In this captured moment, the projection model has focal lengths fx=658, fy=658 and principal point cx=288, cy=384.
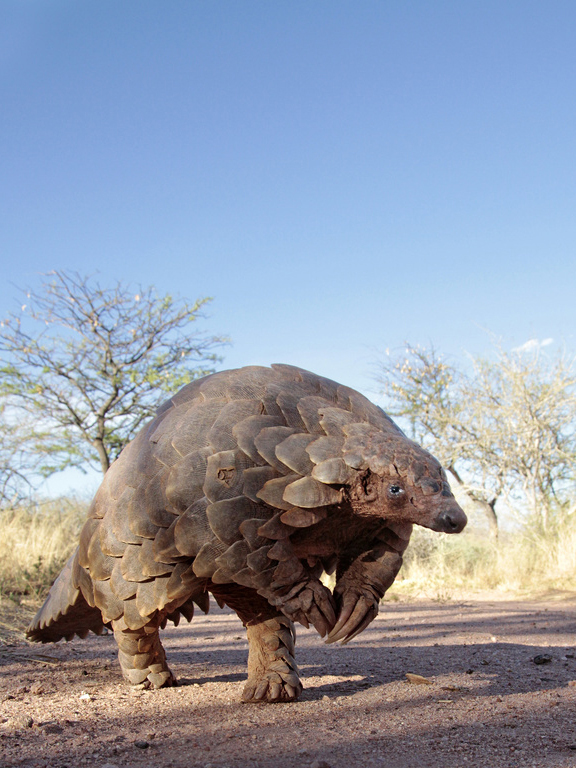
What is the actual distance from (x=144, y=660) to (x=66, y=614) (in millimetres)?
645

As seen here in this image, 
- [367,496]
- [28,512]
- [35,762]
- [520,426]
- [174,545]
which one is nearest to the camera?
[35,762]

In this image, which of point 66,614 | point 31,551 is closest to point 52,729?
point 66,614

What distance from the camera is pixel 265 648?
3.89m

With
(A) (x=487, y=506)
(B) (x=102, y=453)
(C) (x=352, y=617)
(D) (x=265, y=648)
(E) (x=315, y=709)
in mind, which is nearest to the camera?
(C) (x=352, y=617)

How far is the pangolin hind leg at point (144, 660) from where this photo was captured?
401 cm

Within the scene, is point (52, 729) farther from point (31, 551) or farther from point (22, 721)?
point (31, 551)

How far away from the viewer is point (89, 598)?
3.99 meters

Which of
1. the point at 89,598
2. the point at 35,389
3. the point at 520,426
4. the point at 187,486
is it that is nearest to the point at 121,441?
the point at 35,389

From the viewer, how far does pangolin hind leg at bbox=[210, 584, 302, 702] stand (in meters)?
3.77

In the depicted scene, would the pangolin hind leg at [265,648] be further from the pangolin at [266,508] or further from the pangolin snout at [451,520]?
the pangolin snout at [451,520]

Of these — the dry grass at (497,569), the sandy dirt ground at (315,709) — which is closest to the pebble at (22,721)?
the sandy dirt ground at (315,709)

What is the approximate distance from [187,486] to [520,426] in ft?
45.5

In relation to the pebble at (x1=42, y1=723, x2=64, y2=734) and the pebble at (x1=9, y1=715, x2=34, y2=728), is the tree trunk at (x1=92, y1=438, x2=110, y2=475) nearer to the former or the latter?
the pebble at (x1=9, y1=715, x2=34, y2=728)

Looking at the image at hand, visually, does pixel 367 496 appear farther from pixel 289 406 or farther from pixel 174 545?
pixel 174 545
